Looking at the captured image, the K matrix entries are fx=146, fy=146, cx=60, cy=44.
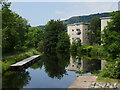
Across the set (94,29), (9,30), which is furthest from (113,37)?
(94,29)

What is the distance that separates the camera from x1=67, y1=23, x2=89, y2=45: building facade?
156ft

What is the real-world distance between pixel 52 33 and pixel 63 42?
20.8 ft

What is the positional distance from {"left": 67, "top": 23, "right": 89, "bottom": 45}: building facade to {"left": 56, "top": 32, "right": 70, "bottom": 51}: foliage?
7.92ft

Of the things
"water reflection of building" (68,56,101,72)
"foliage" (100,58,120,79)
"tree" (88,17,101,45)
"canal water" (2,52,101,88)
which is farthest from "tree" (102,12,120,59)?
"tree" (88,17,101,45)

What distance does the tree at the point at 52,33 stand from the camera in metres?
50.6

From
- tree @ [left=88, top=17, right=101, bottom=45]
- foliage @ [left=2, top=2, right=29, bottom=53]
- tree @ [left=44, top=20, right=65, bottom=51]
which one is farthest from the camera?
tree @ [left=44, top=20, right=65, bottom=51]

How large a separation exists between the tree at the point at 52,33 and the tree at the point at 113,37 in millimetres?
36681

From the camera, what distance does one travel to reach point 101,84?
392 inches

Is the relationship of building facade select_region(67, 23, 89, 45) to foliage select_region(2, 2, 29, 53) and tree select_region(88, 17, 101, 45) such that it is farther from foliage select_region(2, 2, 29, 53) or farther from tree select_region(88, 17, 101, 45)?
foliage select_region(2, 2, 29, 53)

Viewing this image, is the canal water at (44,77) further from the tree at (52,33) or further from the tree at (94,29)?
the tree at (52,33)

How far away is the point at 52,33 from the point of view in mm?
50781

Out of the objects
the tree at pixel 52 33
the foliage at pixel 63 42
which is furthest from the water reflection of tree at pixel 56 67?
the tree at pixel 52 33

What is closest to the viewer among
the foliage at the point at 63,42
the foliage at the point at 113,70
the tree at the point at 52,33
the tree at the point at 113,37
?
the foliage at the point at 113,70

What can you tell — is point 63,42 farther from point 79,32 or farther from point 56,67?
point 56,67
